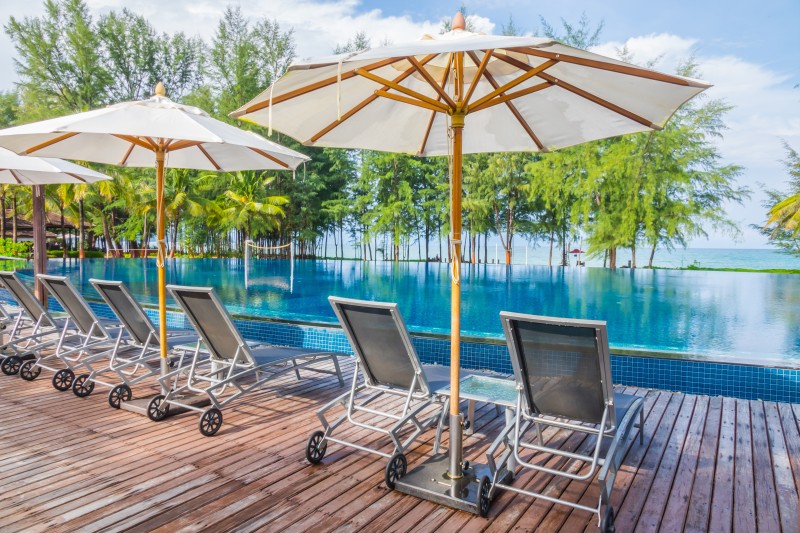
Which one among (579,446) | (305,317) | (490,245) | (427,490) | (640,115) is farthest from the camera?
(490,245)

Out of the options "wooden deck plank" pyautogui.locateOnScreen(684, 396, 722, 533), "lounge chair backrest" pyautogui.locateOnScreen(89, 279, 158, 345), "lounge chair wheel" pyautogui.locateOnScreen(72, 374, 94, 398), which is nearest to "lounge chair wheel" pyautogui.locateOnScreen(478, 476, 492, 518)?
"wooden deck plank" pyautogui.locateOnScreen(684, 396, 722, 533)

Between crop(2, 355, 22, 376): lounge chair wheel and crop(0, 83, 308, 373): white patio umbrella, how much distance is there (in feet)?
5.31

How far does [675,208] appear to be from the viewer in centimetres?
2433

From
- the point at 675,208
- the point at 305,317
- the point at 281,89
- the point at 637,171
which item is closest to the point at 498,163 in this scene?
the point at 637,171

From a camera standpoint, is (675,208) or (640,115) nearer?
(640,115)

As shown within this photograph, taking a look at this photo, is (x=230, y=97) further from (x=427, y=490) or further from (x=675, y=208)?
(x=427, y=490)

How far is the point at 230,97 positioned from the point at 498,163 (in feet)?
46.8

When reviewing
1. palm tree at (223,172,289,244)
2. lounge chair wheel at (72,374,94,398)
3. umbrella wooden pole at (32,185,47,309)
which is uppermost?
palm tree at (223,172,289,244)

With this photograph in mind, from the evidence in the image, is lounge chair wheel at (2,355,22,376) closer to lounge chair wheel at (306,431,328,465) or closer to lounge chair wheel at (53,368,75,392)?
lounge chair wheel at (53,368,75,392)

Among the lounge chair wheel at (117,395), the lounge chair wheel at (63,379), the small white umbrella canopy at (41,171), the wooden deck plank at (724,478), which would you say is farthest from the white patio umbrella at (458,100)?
the small white umbrella canopy at (41,171)

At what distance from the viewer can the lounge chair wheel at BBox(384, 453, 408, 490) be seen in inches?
106

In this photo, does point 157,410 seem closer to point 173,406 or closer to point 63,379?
point 173,406

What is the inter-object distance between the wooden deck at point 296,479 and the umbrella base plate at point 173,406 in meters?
0.09

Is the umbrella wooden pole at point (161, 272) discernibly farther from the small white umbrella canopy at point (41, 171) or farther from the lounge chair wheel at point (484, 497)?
the lounge chair wheel at point (484, 497)
